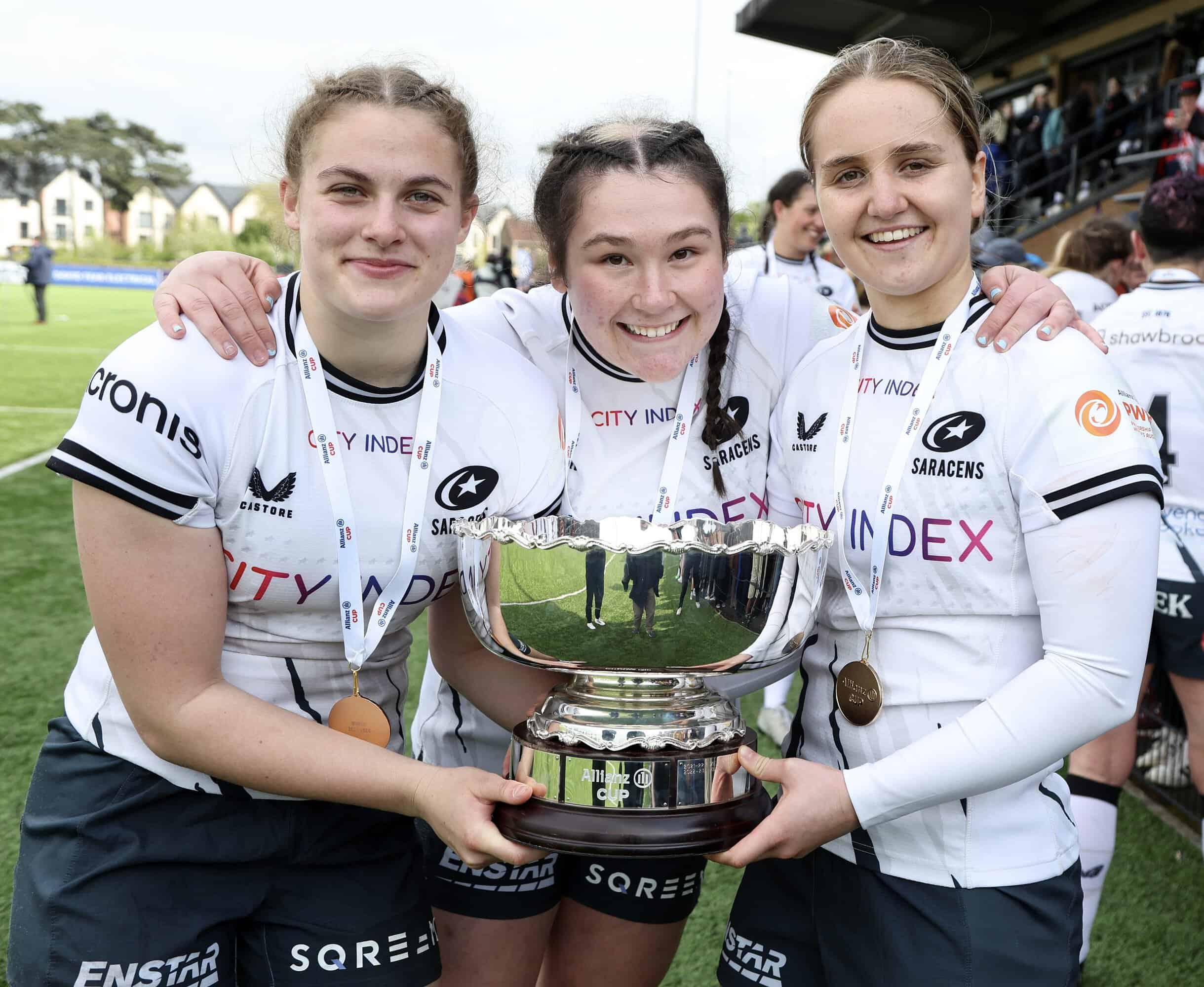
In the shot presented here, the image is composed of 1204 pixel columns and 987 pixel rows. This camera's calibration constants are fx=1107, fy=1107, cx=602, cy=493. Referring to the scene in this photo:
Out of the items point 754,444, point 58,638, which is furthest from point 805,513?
point 58,638

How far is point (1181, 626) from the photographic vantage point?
303 centimetres

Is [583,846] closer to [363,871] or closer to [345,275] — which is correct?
[363,871]

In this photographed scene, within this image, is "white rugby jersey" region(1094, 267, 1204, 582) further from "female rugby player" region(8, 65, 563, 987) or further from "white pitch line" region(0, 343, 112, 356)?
"white pitch line" region(0, 343, 112, 356)

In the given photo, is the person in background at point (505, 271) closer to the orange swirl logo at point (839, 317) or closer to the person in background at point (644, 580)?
the orange swirl logo at point (839, 317)

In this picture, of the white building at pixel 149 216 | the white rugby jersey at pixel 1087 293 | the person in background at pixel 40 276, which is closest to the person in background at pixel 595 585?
the white rugby jersey at pixel 1087 293

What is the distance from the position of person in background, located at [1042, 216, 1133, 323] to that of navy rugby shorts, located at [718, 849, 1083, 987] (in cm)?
384

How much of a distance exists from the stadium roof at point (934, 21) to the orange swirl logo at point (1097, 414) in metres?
16.9

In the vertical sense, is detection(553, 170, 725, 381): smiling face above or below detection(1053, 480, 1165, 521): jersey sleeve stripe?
above

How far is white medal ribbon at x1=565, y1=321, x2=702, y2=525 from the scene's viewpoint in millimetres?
1948

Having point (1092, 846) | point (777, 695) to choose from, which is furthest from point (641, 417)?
point (777, 695)

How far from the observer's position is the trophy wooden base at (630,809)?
4.79 feet

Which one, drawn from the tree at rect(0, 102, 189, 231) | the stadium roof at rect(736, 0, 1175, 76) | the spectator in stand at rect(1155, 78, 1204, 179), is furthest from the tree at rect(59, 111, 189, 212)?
the spectator in stand at rect(1155, 78, 1204, 179)

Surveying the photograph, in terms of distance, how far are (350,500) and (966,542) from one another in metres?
0.93

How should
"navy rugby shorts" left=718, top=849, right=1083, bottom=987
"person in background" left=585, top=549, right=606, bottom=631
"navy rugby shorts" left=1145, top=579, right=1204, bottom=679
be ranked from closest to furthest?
"person in background" left=585, top=549, right=606, bottom=631, "navy rugby shorts" left=718, top=849, right=1083, bottom=987, "navy rugby shorts" left=1145, top=579, right=1204, bottom=679
